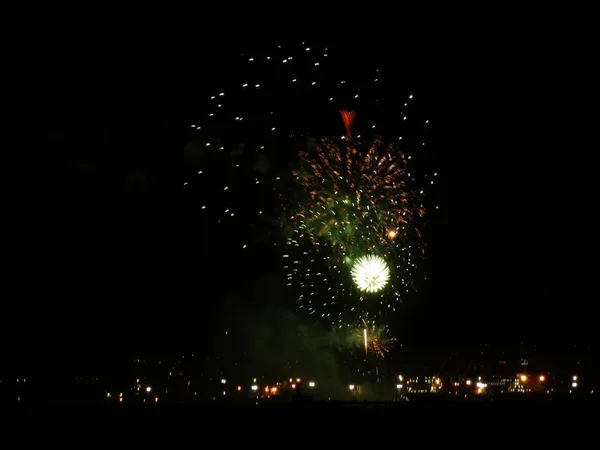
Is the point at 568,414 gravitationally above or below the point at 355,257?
below

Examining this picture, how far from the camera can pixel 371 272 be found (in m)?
27.7

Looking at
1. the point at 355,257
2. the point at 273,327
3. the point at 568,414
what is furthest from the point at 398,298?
the point at 273,327

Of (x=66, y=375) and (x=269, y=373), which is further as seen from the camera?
(x=269, y=373)

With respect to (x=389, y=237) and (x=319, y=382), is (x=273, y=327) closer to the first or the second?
(x=319, y=382)

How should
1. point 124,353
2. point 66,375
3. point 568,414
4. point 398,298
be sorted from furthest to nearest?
point 124,353 < point 66,375 < point 398,298 < point 568,414

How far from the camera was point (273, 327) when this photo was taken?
52875mm

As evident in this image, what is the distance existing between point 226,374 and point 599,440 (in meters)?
40.9

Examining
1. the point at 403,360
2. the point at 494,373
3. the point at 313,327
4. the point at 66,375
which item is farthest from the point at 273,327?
the point at 66,375

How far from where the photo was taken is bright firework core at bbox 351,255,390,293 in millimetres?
27547

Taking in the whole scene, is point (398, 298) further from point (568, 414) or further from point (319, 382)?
point (319, 382)

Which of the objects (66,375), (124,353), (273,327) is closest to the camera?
(66,375)

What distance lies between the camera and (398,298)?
30.1 meters

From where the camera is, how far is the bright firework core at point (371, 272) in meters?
27.5

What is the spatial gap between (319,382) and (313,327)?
13.1 feet
